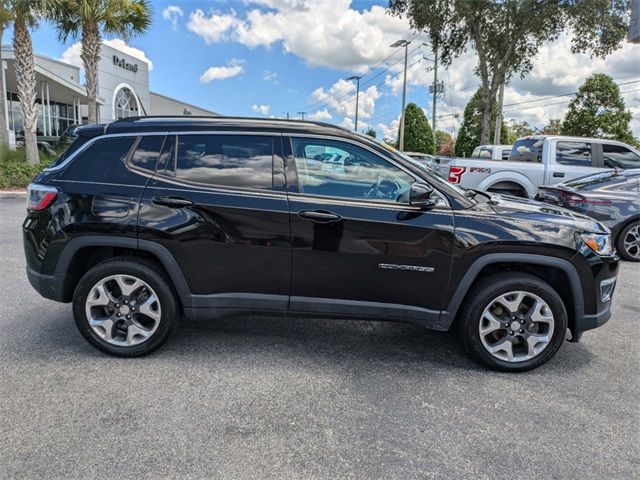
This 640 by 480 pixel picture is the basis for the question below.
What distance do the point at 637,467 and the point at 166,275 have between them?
3305 mm

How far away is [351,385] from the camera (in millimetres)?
3355

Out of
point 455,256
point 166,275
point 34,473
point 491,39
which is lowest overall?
point 34,473

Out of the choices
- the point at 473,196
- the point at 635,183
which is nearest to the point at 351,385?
the point at 473,196

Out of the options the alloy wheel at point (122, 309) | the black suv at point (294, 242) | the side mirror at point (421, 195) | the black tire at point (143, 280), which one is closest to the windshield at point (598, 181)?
the black suv at point (294, 242)

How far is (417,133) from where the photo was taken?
4281 centimetres

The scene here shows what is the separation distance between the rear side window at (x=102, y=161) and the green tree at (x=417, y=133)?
1612 inches

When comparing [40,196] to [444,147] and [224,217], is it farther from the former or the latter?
[444,147]

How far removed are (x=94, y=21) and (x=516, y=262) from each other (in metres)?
17.4

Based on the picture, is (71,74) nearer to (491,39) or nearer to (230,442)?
(491,39)

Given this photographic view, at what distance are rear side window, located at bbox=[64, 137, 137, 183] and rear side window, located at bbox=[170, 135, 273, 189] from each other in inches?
16.7

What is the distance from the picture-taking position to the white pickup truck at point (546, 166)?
A: 9.57 meters

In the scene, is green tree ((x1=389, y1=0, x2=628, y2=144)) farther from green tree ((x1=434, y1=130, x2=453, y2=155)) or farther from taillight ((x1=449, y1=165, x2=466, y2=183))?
green tree ((x1=434, y1=130, x2=453, y2=155))

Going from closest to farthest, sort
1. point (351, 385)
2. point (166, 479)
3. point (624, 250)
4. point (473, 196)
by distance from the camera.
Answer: point (166, 479) < point (351, 385) < point (473, 196) < point (624, 250)

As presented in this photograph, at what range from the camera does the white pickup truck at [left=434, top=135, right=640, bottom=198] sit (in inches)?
377
